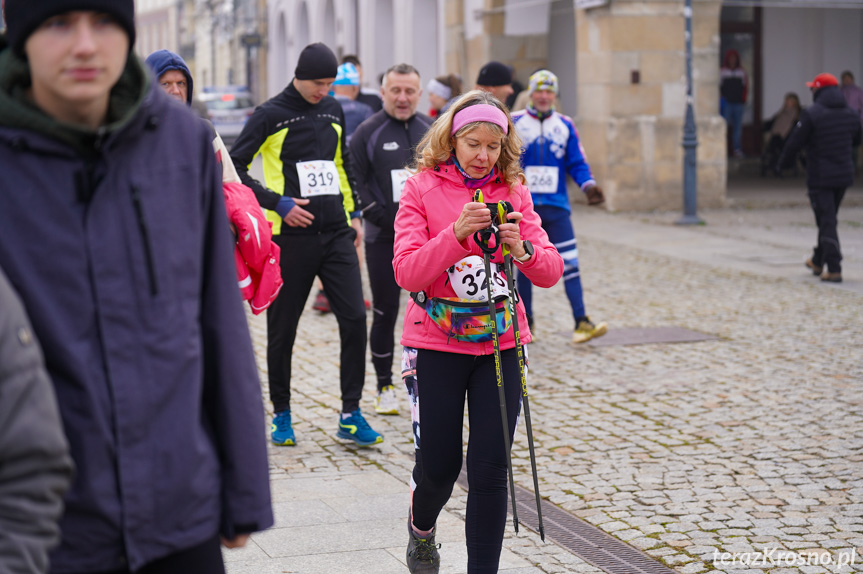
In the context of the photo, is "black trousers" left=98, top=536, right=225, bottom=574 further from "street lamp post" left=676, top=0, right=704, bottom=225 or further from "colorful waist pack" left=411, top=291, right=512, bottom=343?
"street lamp post" left=676, top=0, right=704, bottom=225

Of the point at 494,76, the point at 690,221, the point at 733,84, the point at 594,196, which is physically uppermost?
the point at 733,84

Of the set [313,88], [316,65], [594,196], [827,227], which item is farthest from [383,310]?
[827,227]

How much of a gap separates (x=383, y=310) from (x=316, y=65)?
153 cm

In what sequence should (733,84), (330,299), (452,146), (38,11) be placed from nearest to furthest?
(38,11) < (452,146) < (330,299) < (733,84)

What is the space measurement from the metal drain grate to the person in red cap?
717 centimetres

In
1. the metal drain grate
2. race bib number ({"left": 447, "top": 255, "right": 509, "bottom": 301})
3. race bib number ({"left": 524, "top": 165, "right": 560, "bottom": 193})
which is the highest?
race bib number ({"left": 524, "top": 165, "right": 560, "bottom": 193})

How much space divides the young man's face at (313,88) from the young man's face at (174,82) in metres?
1.41

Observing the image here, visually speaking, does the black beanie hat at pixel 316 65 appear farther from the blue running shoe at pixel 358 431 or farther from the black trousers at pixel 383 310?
the blue running shoe at pixel 358 431

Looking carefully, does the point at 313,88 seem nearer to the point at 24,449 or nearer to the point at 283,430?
the point at 283,430

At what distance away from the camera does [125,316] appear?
2.13m

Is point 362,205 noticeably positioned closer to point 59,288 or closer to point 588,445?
point 588,445

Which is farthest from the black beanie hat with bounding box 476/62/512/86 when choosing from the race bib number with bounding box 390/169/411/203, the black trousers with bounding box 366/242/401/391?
the black trousers with bounding box 366/242/401/391

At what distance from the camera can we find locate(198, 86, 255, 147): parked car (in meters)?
33.0

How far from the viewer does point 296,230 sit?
20.6 feet
